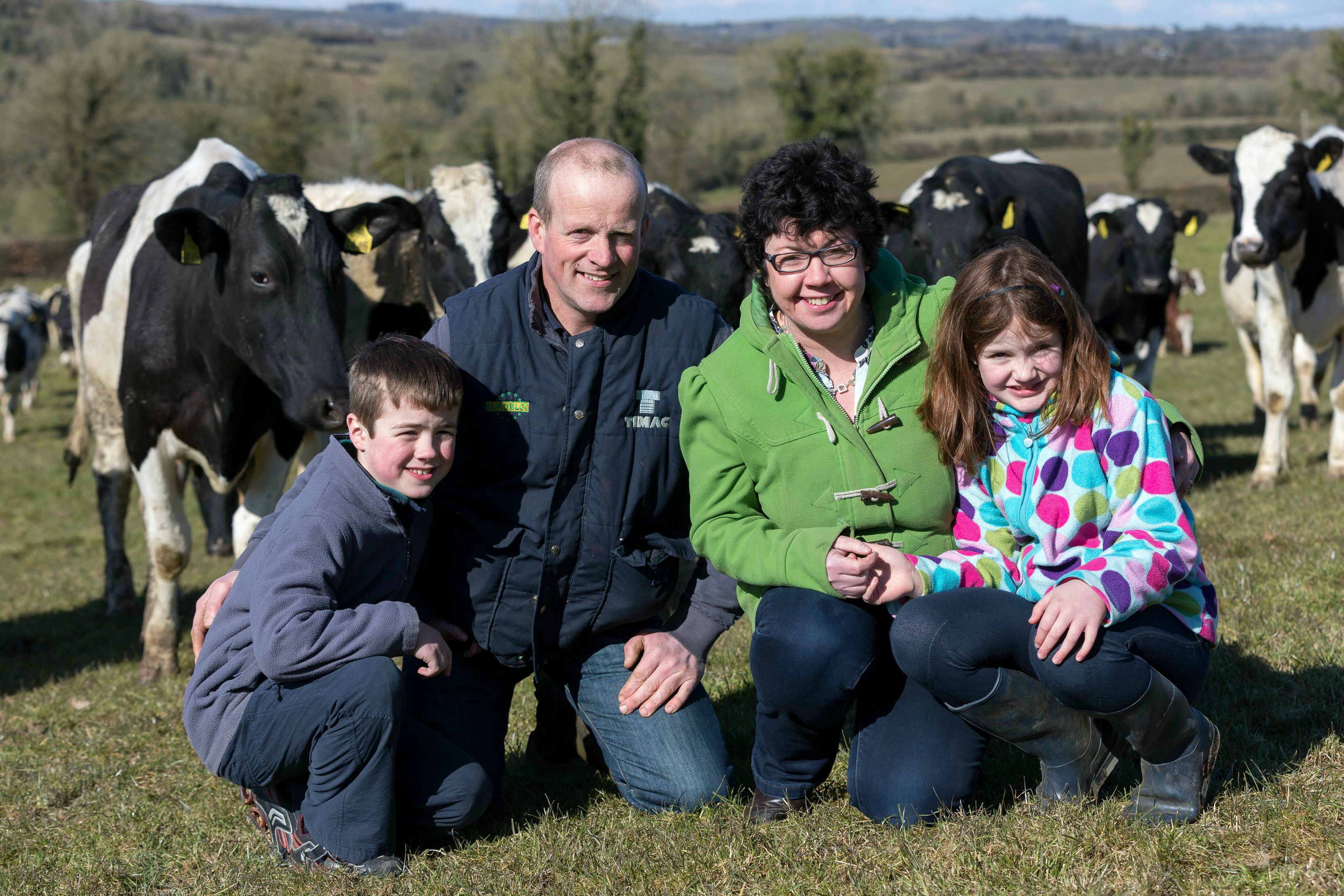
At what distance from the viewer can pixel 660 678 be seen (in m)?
3.71

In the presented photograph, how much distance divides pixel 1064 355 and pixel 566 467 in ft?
4.74

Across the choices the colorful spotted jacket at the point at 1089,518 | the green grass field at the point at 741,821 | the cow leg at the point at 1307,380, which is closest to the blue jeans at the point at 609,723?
the green grass field at the point at 741,821

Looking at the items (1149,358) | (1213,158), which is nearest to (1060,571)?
(1213,158)

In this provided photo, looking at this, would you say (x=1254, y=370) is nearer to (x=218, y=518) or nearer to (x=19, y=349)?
(x=218, y=518)

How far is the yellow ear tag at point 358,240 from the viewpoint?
5.88 m

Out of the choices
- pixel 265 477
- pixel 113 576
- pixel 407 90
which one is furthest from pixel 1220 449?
pixel 407 90

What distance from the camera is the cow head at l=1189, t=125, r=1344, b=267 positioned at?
8.20m

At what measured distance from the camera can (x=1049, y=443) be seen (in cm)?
309

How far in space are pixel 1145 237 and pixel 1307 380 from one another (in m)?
3.59

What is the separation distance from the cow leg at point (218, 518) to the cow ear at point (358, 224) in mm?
3946

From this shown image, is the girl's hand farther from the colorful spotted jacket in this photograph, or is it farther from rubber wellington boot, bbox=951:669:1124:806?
rubber wellington boot, bbox=951:669:1124:806

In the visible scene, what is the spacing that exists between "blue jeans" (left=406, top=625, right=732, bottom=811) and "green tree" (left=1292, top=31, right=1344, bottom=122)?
183ft

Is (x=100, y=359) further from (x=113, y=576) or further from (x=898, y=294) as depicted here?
(x=898, y=294)

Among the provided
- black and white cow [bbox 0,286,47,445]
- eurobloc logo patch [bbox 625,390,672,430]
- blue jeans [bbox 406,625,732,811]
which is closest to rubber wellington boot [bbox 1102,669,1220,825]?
blue jeans [bbox 406,625,732,811]
